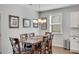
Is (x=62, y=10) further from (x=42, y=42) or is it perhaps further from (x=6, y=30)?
(x=6, y=30)

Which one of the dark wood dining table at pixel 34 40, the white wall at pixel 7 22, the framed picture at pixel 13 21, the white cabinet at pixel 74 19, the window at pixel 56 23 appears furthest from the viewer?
the white cabinet at pixel 74 19

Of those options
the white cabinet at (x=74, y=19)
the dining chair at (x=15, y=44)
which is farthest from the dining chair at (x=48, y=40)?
the white cabinet at (x=74, y=19)

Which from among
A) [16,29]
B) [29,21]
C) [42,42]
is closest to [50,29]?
[42,42]

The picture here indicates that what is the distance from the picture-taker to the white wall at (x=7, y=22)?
183cm

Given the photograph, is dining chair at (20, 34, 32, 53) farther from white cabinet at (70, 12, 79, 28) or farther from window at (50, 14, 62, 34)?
white cabinet at (70, 12, 79, 28)

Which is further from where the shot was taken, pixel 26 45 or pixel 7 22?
pixel 26 45

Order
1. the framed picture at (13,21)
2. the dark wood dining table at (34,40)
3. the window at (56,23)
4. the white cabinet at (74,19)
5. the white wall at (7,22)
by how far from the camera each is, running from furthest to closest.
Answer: the white cabinet at (74,19)
the window at (56,23)
the dark wood dining table at (34,40)
the framed picture at (13,21)
the white wall at (7,22)

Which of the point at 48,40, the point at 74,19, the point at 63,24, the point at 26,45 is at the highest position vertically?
the point at 74,19

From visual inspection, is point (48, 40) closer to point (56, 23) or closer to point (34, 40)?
point (34, 40)

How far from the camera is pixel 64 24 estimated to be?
2.29 metres

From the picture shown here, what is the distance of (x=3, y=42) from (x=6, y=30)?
0.22m

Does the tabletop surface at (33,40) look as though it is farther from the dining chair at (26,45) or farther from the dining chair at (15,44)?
the dining chair at (15,44)

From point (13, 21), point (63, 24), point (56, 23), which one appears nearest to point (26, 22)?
point (13, 21)

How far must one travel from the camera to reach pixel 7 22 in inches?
75.3
